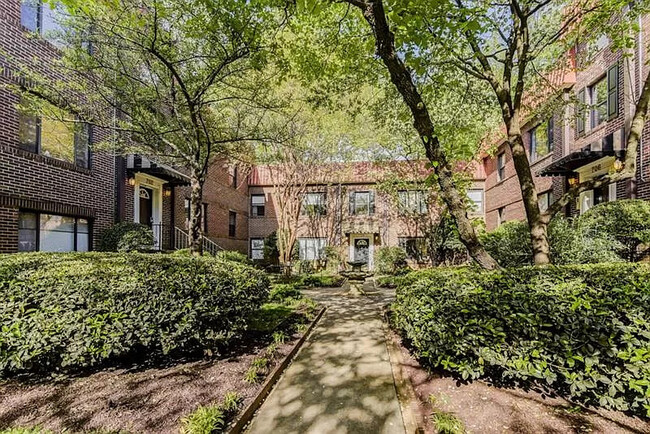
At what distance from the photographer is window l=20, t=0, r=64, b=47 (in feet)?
23.9

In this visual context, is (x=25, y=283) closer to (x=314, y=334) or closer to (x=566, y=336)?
(x=314, y=334)

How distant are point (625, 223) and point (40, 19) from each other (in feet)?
46.0

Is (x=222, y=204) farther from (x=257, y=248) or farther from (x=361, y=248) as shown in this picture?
(x=361, y=248)

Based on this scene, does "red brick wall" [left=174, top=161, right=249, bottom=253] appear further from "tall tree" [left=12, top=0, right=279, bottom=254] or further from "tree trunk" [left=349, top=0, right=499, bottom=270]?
"tree trunk" [left=349, top=0, right=499, bottom=270]

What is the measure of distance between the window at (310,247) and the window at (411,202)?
17.1 ft

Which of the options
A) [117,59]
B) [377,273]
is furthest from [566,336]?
[377,273]

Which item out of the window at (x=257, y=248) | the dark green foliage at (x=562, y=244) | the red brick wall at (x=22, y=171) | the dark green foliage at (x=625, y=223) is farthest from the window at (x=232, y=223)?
the dark green foliage at (x=625, y=223)

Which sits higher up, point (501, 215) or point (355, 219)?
point (501, 215)

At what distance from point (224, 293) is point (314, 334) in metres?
2.12

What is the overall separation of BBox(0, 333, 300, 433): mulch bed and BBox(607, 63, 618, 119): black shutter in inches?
426

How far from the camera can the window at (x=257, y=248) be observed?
68.5 ft

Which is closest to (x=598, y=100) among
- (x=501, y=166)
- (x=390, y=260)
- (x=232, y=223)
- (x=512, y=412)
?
(x=501, y=166)

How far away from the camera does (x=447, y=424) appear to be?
8.74 feet

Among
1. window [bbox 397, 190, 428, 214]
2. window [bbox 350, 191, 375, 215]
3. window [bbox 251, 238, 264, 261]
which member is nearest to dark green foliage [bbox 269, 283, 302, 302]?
window [bbox 397, 190, 428, 214]
